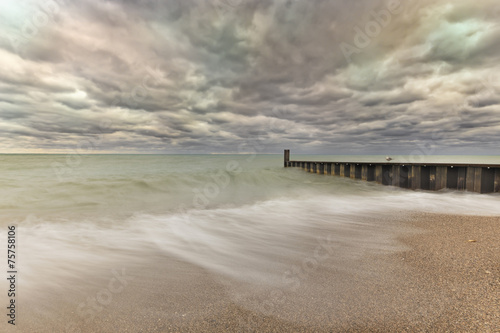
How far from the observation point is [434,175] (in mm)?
10961

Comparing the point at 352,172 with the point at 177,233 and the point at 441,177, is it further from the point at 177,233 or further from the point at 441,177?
the point at 177,233

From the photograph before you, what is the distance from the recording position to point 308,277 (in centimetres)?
283

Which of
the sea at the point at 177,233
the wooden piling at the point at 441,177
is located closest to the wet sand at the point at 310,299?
the sea at the point at 177,233

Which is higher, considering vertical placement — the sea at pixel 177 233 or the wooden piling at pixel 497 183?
the wooden piling at pixel 497 183

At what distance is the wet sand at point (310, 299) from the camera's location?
1981mm

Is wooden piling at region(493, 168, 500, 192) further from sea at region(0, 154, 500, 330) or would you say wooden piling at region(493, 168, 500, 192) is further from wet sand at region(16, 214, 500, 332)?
wet sand at region(16, 214, 500, 332)

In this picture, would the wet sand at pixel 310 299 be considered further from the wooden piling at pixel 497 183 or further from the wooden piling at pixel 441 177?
the wooden piling at pixel 441 177

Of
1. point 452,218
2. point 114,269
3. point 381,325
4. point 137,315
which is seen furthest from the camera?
point 452,218

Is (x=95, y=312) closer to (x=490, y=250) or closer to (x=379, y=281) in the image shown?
(x=379, y=281)

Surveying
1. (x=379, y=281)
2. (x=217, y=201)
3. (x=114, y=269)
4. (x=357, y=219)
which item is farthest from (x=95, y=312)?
(x=217, y=201)

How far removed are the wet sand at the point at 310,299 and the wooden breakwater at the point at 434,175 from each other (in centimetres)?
847

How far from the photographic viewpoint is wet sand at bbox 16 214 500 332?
198 cm

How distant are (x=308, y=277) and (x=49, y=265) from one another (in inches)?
145

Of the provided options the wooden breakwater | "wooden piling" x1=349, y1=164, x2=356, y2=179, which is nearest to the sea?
the wooden breakwater
